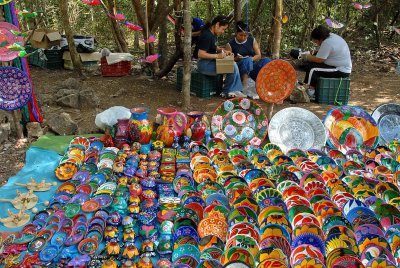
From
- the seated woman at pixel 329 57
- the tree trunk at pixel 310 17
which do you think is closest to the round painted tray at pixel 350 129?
the seated woman at pixel 329 57

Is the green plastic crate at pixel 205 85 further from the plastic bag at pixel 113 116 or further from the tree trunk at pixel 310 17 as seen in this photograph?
the tree trunk at pixel 310 17

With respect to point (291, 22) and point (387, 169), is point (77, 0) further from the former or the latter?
point (387, 169)

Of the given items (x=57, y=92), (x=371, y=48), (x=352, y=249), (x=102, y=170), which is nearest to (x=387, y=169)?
A: (x=352, y=249)

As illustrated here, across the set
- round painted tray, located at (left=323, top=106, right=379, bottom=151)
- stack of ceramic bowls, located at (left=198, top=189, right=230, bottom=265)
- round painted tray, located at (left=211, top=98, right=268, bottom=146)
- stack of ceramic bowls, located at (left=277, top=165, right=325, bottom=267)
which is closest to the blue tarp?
stack of ceramic bowls, located at (left=198, top=189, right=230, bottom=265)

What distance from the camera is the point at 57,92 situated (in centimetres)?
557

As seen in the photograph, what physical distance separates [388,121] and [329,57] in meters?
1.69

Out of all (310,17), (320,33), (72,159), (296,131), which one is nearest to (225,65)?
(320,33)

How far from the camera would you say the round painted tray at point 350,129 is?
3855 millimetres

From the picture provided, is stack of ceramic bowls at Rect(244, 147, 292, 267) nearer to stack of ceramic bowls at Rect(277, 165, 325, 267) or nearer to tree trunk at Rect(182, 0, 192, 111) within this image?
stack of ceramic bowls at Rect(277, 165, 325, 267)

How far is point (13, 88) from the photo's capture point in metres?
3.84

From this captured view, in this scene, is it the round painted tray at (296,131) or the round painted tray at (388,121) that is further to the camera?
the round painted tray at (388,121)

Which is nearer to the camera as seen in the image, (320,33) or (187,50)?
(187,50)

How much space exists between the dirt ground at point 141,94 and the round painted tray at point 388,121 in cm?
99

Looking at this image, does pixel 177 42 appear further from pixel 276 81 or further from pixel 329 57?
pixel 276 81
